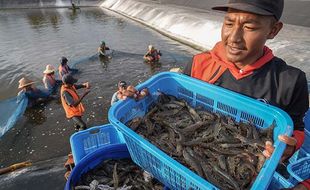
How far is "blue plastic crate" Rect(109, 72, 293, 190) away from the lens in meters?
2.22

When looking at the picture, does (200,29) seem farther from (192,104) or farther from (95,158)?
(95,158)

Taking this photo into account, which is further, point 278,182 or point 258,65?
point 278,182

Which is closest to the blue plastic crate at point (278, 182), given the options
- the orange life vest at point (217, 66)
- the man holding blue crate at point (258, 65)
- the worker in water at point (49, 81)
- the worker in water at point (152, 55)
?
the man holding blue crate at point (258, 65)

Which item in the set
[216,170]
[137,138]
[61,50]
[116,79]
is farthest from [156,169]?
[61,50]

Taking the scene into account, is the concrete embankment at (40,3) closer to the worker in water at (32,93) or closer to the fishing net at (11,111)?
the worker in water at (32,93)

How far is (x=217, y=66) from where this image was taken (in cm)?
350

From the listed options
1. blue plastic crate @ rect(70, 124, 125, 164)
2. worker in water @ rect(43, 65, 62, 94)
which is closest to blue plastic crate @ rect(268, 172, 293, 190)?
blue plastic crate @ rect(70, 124, 125, 164)

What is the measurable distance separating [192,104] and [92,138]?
1.33 metres

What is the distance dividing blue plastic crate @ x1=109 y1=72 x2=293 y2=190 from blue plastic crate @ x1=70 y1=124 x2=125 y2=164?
1.87ft

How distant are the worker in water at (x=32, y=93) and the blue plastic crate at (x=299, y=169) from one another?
362 inches

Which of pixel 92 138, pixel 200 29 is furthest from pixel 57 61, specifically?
pixel 92 138

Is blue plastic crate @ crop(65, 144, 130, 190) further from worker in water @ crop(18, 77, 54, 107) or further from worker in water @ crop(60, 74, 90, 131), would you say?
worker in water @ crop(18, 77, 54, 107)

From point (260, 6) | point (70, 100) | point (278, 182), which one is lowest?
point (70, 100)

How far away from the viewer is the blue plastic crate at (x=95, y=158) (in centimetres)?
304
